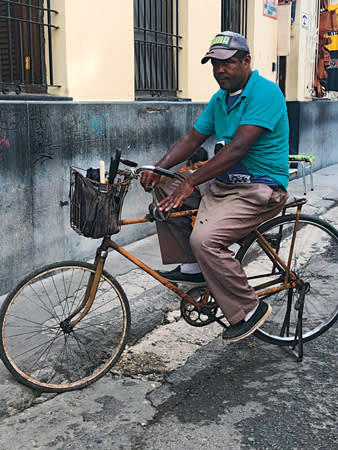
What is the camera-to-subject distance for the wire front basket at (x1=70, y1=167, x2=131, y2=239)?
296 cm

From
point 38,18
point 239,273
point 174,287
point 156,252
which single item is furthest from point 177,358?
point 38,18

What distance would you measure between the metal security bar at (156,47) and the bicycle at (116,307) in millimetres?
3477

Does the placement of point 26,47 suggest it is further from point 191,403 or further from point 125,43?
point 191,403

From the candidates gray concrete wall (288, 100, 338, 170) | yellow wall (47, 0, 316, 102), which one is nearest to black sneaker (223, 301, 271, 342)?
yellow wall (47, 0, 316, 102)

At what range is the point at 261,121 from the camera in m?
3.22

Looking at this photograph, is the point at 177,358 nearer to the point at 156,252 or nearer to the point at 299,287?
the point at 299,287

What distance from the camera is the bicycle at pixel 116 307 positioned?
329 centimetres

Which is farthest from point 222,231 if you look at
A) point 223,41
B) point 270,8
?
point 270,8

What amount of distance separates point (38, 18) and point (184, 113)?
244 cm

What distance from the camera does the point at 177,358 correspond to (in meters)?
3.78

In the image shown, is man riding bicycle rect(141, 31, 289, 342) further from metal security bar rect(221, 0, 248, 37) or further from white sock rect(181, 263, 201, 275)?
metal security bar rect(221, 0, 248, 37)

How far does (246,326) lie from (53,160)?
8.34 ft

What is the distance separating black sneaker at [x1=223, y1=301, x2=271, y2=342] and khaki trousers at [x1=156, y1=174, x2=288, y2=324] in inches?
2.6

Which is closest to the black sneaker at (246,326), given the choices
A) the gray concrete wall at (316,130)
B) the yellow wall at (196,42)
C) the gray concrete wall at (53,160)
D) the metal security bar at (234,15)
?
the gray concrete wall at (53,160)
